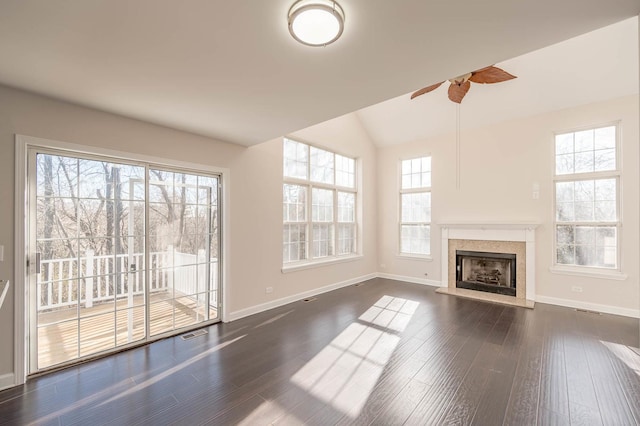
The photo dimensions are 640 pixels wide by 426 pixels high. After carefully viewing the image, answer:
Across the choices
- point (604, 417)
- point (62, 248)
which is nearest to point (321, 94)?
point (62, 248)

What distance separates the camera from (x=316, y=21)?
1.55 meters

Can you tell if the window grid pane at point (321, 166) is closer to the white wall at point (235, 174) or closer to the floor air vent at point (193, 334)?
the white wall at point (235, 174)

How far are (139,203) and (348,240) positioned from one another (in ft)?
13.4

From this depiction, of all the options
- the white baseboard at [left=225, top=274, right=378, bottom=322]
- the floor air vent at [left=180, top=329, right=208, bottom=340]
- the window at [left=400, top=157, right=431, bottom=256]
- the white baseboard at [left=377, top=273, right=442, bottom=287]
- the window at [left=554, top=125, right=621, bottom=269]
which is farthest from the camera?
the window at [left=400, top=157, right=431, bottom=256]

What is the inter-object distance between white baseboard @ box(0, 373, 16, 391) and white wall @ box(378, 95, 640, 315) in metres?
5.96

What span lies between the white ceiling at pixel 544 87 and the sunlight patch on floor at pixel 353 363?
3.88m

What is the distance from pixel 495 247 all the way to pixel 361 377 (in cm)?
402

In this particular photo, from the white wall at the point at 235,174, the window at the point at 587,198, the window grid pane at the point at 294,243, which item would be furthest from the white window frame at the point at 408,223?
the window grid pane at the point at 294,243

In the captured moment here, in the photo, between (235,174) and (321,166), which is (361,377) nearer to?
(235,174)

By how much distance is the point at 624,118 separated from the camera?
416 cm

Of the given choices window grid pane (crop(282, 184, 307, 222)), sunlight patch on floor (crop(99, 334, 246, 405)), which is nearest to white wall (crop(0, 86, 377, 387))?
window grid pane (crop(282, 184, 307, 222))

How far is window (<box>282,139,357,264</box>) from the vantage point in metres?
4.92

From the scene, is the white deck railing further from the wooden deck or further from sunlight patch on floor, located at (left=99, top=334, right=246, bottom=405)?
sunlight patch on floor, located at (left=99, top=334, right=246, bottom=405)

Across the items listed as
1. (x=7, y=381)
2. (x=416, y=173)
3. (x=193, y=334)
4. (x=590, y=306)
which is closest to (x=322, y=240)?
(x=416, y=173)
